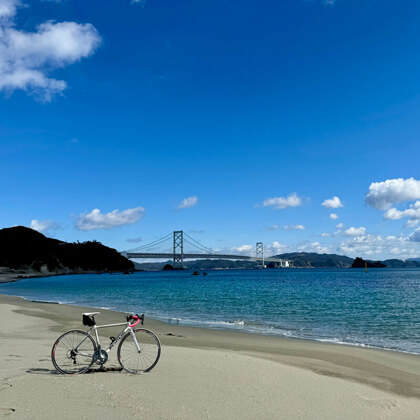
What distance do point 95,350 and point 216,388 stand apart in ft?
7.95

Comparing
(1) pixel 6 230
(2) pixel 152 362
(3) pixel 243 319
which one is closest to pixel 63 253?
(1) pixel 6 230

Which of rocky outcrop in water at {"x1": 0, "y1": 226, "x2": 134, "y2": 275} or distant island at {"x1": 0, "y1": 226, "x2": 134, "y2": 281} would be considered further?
rocky outcrop in water at {"x1": 0, "y1": 226, "x2": 134, "y2": 275}

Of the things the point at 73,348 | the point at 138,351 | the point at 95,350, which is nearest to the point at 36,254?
the point at 73,348

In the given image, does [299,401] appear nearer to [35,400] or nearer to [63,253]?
[35,400]

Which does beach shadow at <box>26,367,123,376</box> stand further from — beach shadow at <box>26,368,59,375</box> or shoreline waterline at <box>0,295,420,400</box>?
shoreline waterline at <box>0,295,420,400</box>

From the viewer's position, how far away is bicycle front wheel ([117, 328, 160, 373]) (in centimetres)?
714

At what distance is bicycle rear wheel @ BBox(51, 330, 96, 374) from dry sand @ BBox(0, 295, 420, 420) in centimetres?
27

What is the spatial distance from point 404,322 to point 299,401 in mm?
16143

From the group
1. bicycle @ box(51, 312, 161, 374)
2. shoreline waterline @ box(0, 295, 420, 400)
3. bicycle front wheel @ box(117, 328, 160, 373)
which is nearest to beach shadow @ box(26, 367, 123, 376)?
bicycle @ box(51, 312, 161, 374)

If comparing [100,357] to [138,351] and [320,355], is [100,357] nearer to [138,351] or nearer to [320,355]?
[138,351]

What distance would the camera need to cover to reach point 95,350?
7.04 m

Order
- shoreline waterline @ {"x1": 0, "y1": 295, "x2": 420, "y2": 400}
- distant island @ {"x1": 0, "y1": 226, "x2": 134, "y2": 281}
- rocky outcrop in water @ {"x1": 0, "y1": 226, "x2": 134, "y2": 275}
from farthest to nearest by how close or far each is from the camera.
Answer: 1. rocky outcrop in water @ {"x1": 0, "y1": 226, "x2": 134, "y2": 275}
2. distant island @ {"x1": 0, "y1": 226, "x2": 134, "y2": 281}
3. shoreline waterline @ {"x1": 0, "y1": 295, "x2": 420, "y2": 400}

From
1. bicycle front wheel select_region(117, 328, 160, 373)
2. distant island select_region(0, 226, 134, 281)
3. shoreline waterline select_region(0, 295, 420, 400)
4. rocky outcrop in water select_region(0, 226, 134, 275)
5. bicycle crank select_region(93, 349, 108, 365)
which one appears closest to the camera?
bicycle crank select_region(93, 349, 108, 365)

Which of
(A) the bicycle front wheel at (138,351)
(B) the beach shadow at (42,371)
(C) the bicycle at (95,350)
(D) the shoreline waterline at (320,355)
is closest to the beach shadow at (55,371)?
(B) the beach shadow at (42,371)
